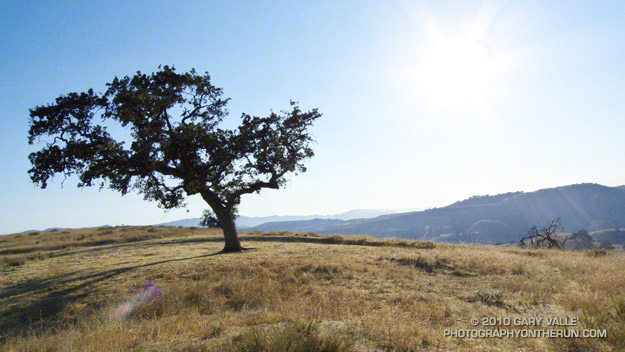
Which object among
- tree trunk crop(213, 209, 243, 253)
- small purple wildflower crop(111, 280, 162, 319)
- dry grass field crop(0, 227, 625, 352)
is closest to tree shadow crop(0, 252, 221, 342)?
dry grass field crop(0, 227, 625, 352)

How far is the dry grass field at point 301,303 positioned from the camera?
22.0 feet

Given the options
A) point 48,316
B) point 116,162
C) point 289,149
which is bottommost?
point 48,316

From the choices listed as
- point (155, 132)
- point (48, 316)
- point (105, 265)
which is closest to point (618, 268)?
point (48, 316)

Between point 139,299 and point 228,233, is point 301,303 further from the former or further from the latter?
point 228,233

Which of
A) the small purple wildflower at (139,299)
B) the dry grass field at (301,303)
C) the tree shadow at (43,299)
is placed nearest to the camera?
the dry grass field at (301,303)

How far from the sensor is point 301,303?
10.4m

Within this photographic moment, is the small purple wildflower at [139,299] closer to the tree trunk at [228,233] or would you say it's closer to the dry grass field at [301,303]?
the dry grass field at [301,303]

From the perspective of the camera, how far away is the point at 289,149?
24.5 metres

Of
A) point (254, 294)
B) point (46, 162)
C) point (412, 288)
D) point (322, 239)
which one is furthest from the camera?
point (322, 239)

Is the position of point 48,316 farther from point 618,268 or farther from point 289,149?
point 618,268

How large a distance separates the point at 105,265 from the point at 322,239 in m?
19.9

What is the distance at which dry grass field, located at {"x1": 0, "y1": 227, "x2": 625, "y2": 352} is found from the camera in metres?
6.70

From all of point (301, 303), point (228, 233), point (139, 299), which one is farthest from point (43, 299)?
point (228, 233)

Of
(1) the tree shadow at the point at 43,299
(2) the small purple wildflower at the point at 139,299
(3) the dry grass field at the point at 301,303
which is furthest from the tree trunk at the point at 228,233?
(2) the small purple wildflower at the point at 139,299
